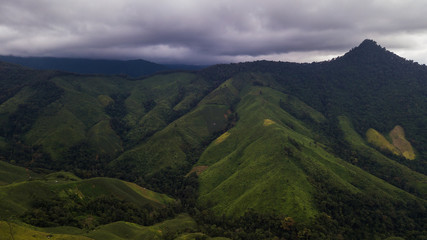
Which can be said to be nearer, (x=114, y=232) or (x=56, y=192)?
(x=114, y=232)

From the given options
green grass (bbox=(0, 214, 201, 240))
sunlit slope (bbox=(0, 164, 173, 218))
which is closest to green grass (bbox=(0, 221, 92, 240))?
green grass (bbox=(0, 214, 201, 240))

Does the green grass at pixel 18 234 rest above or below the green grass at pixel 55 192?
above

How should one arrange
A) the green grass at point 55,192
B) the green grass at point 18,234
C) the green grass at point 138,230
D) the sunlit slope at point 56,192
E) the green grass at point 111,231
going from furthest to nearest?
the sunlit slope at point 56,192 < the green grass at point 55,192 < the green grass at point 138,230 < the green grass at point 111,231 < the green grass at point 18,234

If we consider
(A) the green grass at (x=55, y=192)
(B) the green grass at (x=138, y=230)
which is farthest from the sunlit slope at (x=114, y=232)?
(A) the green grass at (x=55, y=192)

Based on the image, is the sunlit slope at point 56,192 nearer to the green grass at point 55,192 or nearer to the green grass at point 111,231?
the green grass at point 55,192

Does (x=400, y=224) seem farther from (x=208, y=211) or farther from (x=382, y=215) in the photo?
(x=208, y=211)

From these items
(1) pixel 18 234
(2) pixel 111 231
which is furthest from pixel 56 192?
(1) pixel 18 234

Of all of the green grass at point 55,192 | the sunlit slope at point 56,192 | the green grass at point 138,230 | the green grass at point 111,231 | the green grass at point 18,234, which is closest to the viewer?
the green grass at point 18,234

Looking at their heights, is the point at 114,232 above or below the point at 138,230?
above

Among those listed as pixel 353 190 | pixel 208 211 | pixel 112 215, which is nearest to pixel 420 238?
pixel 353 190

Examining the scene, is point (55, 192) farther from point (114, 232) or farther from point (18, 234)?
point (18, 234)

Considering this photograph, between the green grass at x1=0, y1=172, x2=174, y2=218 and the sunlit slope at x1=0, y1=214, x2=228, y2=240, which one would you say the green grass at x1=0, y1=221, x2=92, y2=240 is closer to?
the sunlit slope at x1=0, y1=214, x2=228, y2=240

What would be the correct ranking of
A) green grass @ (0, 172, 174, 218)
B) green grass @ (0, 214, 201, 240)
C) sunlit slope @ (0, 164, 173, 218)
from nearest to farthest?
green grass @ (0, 214, 201, 240) → green grass @ (0, 172, 174, 218) → sunlit slope @ (0, 164, 173, 218)

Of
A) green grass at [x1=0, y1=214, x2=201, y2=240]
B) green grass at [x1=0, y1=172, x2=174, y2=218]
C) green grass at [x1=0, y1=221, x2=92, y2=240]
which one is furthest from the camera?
green grass at [x1=0, y1=172, x2=174, y2=218]
